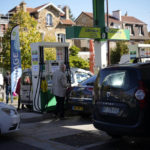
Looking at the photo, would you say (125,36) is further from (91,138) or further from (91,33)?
(91,138)

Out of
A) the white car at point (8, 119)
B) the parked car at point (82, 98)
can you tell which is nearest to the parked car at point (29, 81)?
the parked car at point (82, 98)

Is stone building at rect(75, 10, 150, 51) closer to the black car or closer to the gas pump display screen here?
the gas pump display screen

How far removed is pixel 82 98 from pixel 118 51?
39.4 metres

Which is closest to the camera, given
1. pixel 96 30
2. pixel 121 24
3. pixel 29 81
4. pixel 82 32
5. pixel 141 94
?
pixel 141 94

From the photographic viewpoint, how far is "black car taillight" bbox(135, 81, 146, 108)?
211 inches

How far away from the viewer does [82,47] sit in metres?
48.3

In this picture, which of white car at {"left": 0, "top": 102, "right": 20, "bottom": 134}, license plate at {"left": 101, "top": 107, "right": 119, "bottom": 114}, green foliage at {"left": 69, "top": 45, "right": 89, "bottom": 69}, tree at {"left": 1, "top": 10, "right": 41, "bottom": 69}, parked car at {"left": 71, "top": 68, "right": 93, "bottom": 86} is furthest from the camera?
green foliage at {"left": 69, "top": 45, "right": 89, "bottom": 69}

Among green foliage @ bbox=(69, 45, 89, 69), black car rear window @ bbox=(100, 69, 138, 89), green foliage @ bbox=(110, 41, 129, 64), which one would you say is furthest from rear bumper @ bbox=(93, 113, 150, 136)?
green foliage @ bbox=(110, 41, 129, 64)

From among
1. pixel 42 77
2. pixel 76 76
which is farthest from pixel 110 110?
pixel 76 76

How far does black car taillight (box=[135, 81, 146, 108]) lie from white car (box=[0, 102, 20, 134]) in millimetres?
3210

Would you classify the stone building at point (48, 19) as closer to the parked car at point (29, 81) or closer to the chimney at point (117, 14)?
the chimney at point (117, 14)

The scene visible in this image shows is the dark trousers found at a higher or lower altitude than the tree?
lower

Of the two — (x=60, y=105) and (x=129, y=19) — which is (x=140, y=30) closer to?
(x=129, y=19)

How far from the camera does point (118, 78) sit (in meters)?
5.93
